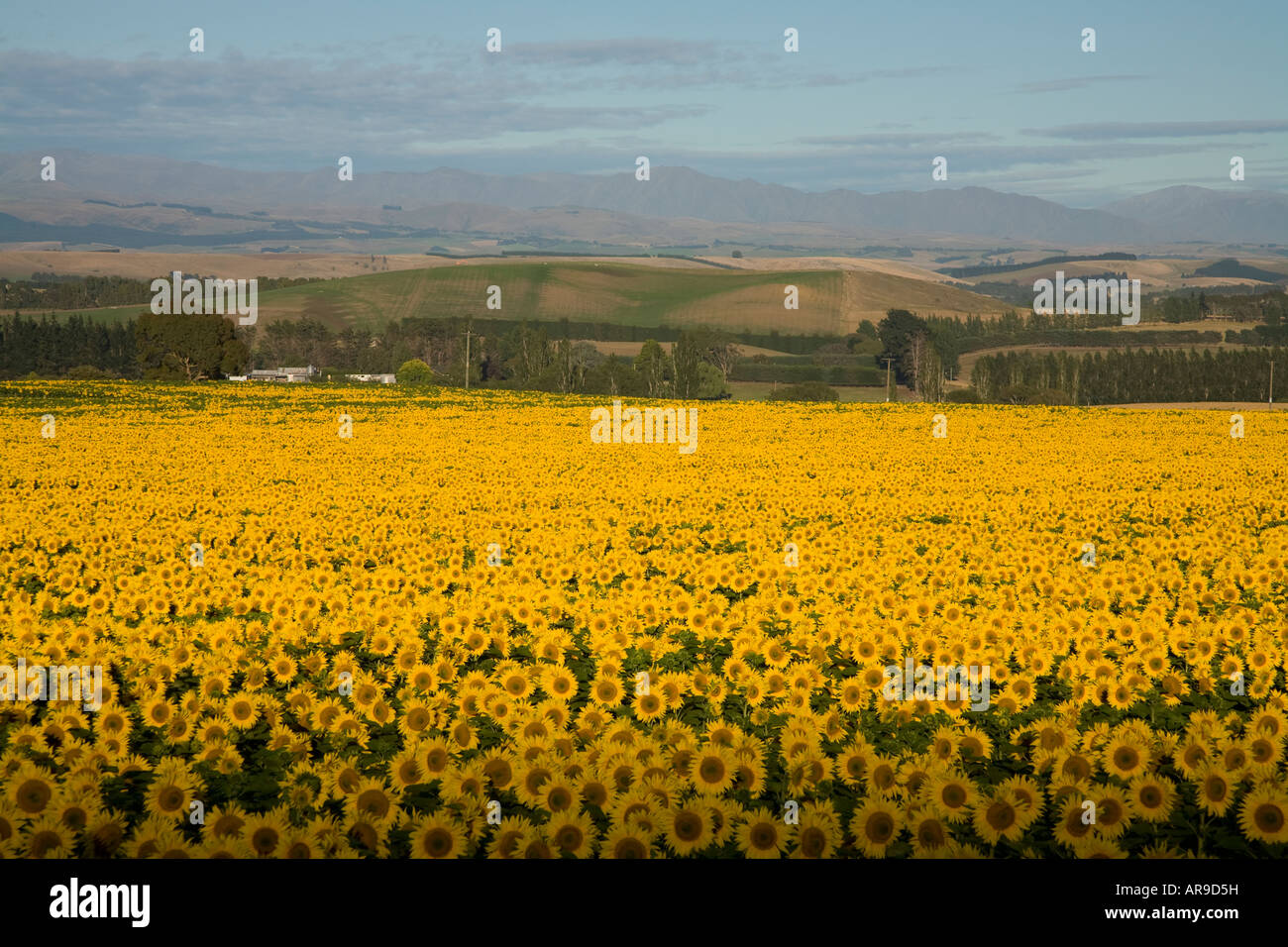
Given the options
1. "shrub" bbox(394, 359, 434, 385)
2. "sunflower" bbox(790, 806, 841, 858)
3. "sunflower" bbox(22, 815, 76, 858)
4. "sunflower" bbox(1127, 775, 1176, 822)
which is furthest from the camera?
"shrub" bbox(394, 359, 434, 385)

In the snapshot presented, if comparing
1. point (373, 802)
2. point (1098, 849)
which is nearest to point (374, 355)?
point (373, 802)

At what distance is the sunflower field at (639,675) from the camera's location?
7.04 meters

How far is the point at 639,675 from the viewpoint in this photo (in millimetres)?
9875

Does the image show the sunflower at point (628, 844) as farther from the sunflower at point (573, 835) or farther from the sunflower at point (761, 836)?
the sunflower at point (761, 836)

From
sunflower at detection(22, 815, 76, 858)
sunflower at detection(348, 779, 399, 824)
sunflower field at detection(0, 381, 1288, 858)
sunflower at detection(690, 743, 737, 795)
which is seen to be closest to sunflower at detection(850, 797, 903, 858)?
sunflower field at detection(0, 381, 1288, 858)

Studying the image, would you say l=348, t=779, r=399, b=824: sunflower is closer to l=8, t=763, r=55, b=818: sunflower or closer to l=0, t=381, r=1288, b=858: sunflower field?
l=0, t=381, r=1288, b=858: sunflower field

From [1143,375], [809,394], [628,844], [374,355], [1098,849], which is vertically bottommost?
[1098,849]

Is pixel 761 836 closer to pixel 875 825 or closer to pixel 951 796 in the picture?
pixel 875 825

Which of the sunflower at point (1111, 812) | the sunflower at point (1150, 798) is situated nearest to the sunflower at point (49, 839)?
the sunflower at point (1111, 812)

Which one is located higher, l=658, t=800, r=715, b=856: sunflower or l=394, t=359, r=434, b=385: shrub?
l=394, t=359, r=434, b=385: shrub

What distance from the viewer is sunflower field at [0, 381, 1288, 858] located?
704 centimetres
